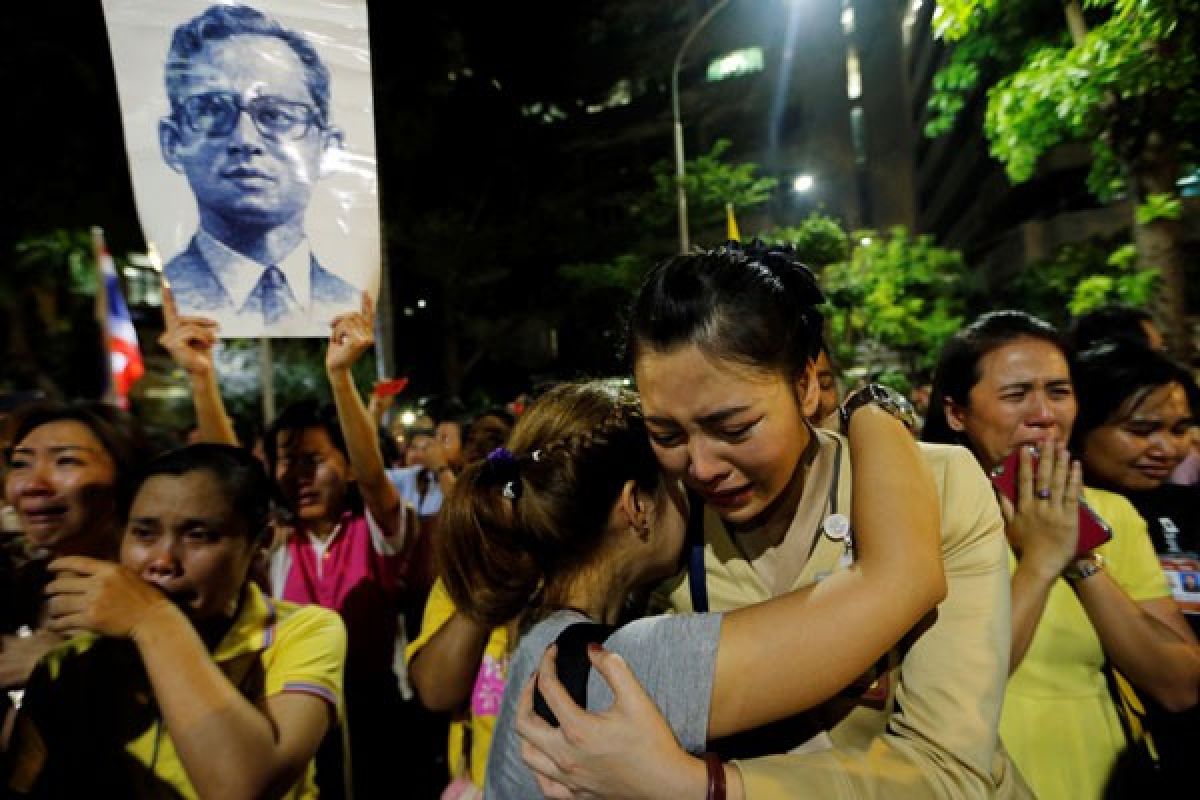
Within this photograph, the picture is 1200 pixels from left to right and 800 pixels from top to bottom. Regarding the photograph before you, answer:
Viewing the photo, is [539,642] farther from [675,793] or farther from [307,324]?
[307,324]

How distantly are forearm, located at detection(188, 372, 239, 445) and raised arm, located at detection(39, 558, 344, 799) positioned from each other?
3.79 feet

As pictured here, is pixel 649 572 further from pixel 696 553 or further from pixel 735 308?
pixel 735 308

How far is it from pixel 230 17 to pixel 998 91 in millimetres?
6280

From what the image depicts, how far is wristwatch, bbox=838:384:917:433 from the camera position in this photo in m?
1.82

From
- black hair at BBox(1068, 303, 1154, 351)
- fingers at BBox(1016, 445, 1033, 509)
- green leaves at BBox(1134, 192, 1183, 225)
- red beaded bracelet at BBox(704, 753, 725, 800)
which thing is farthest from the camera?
green leaves at BBox(1134, 192, 1183, 225)

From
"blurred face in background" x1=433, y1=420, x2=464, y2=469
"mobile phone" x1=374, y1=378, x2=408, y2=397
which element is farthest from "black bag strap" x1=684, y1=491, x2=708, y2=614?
"blurred face in background" x1=433, y1=420, x2=464, y2=469

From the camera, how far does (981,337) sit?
8.53 ft

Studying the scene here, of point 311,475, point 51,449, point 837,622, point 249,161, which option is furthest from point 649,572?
point 311,475

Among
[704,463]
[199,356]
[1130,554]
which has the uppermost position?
[199,356]

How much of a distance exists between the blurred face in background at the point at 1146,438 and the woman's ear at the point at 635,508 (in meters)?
2.04

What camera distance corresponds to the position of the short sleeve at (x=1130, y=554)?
2.28 metres

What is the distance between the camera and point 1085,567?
Answer: 2.12 m

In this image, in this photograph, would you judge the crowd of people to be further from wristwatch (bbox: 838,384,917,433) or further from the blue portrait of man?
the blue portrait of man

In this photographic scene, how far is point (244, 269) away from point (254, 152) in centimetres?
38
